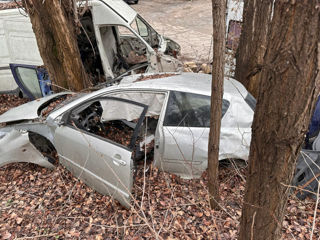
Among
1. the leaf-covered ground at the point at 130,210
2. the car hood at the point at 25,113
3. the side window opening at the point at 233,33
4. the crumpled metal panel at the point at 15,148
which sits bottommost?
the leaf-covered ground at the point at 130,210

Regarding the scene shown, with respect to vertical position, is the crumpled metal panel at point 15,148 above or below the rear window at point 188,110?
below

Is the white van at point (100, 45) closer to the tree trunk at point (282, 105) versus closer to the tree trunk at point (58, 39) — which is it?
the tree trunk at point (58, 39)

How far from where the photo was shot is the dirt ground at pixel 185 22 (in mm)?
10617

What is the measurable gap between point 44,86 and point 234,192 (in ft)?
16.6

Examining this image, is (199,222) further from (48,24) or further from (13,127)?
(48,24)

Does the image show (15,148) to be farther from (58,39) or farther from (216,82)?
(216,82)

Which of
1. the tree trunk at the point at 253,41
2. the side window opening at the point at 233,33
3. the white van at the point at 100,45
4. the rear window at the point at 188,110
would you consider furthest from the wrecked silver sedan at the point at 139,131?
the side window opening at the point at 233,33

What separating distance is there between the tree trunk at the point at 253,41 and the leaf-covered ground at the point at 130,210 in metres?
1.76

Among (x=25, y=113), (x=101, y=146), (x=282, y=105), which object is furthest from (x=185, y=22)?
(x=282, y=105)

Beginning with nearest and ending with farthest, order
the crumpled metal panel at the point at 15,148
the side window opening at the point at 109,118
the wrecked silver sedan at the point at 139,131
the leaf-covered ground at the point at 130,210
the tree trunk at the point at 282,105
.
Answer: the tree trunk at the point at 282,105, the leaf-covered ground at the point at 130,210, the wrecked silver sedan at the point at 139,131, the crumpled metal panel at the point at 15,148, the side window opening at the point at 109,118

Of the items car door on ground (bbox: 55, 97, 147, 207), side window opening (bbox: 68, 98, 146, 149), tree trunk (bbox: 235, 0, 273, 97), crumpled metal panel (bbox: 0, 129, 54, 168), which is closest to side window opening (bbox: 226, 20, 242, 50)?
tree trunk (bbox: 235, 0, 273, 97)

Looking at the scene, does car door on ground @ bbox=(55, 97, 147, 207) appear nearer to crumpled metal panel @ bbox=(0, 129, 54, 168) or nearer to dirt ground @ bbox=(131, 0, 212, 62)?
crumpled metal panel @ bbox=(0, 129, 54, 168)

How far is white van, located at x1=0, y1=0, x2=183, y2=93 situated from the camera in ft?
21.0

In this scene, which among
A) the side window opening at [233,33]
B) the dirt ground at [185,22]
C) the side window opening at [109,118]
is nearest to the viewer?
the side window opening at [109,118]
